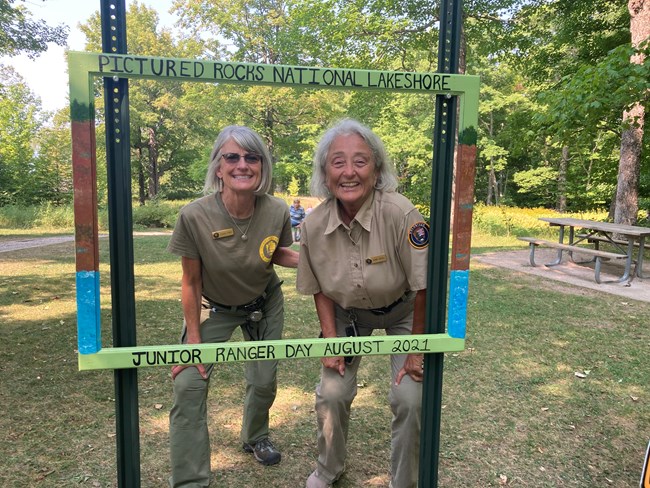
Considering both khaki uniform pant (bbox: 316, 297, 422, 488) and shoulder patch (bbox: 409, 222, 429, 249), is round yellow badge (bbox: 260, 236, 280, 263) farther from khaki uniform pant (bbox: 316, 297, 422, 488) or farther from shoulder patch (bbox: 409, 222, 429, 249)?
shoulder patch (bbox: 409, 222, 429, 249)

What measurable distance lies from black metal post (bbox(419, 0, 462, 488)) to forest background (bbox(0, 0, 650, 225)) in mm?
854

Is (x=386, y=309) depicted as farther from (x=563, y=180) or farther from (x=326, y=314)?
(x=563, y=180)

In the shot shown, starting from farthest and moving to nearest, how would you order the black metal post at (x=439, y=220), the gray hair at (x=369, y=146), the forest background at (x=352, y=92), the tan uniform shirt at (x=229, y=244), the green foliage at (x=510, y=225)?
1. the green foliage at (x=510, y=225)
2. the forest background at (x=352, y=92)
3. the tan uniform shirt at (x=229, y=244)
4. the gray hair at (x=369, y=146)
5. the black metal post at (x=439, y=220)

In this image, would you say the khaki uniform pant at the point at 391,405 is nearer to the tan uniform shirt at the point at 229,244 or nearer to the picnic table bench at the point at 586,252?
the tan uniform shirt at the point at 229,244

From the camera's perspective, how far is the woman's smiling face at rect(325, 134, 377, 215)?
1.97 meters

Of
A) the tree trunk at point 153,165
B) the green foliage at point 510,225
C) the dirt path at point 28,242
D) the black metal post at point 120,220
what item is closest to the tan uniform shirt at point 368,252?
the black metal post at point 120,220

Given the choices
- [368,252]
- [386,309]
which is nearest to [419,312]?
[386,309]

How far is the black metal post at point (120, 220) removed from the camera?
1.45 m

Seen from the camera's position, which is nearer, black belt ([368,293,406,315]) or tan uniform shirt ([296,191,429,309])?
tan uniform shirt ([296,191,429,309])

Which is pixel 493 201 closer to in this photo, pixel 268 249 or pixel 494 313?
pixel 494 313

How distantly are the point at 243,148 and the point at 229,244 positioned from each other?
1.43 ft

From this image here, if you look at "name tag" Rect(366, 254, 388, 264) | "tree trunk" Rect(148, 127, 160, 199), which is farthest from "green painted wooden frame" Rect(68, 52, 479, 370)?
"tree trunk" Rect(148, 127, 160, 199)

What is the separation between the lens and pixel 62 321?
16.2 feet

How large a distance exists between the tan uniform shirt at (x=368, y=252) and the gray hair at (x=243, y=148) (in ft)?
1.02
